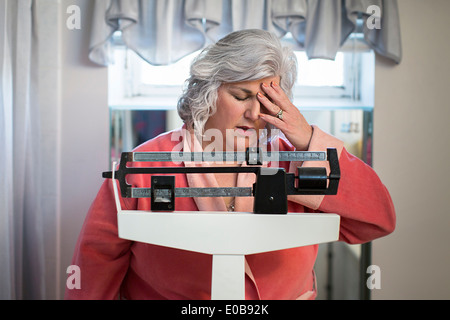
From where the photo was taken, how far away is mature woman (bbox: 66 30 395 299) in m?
0.89

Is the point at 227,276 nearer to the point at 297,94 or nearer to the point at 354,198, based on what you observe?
the point at 354,198

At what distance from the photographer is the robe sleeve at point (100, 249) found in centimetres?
93

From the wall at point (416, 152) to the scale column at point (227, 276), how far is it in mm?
1173

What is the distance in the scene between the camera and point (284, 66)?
951 millimetres

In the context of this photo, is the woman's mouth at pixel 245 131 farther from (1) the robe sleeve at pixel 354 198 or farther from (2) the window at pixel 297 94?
(2) the window at pixel 297 94

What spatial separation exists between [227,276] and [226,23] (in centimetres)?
119

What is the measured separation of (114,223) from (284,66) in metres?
0.55

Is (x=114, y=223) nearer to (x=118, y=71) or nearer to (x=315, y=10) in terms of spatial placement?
(x=118, y=71)

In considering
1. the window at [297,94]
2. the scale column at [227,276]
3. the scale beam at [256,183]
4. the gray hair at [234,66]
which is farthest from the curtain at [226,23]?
the scale column at [227,276]

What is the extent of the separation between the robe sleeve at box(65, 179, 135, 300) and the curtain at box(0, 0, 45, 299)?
1.38 ft

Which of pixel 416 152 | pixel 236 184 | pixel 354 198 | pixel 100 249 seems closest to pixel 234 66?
pixel 236 184

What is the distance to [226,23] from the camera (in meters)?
1.57

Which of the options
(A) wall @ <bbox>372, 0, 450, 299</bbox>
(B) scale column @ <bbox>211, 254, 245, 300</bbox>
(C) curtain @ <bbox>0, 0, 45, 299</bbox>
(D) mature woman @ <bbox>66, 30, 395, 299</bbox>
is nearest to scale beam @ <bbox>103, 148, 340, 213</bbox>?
(B) scale column @ <bbox>211, 254, 245, 300</bbox>

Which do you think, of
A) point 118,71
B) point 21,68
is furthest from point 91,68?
point 21,68
